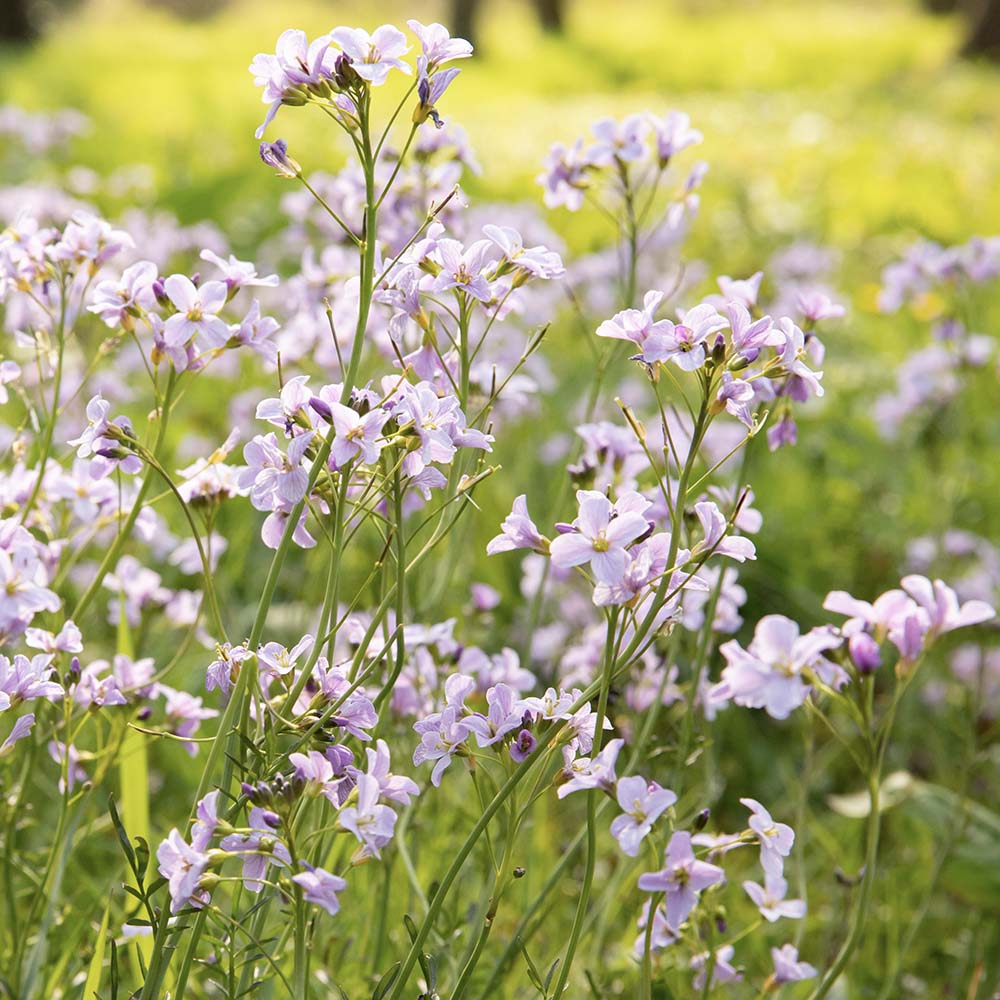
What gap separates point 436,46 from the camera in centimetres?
133

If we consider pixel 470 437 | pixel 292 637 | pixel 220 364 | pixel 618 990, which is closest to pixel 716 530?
pixel 470 437

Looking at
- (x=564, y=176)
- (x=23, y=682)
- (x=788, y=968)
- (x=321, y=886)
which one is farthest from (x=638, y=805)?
(x=564, y=176)

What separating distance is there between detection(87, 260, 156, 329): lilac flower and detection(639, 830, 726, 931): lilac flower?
843mm

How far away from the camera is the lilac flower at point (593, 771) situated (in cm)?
116

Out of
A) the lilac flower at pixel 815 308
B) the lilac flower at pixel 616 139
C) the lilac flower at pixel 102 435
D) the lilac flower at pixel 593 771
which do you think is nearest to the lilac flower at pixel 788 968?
the lilac flower at pixel 593 771

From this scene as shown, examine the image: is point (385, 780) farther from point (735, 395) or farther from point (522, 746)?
point (735, 395)

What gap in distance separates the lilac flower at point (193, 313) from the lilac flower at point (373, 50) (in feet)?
1.01

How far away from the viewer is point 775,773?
2895 mm

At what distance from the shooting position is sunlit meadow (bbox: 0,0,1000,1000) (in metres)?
1.22

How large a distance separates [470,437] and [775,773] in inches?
75.3

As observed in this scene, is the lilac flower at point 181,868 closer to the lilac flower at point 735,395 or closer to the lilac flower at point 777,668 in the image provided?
the lilac flower at point 777,668

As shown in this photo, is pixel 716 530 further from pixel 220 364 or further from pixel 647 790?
pixel 220 364

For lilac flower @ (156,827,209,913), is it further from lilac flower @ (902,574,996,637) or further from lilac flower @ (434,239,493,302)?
lilac flower @ (902,574,996,637)

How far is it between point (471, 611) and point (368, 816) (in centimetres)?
114
